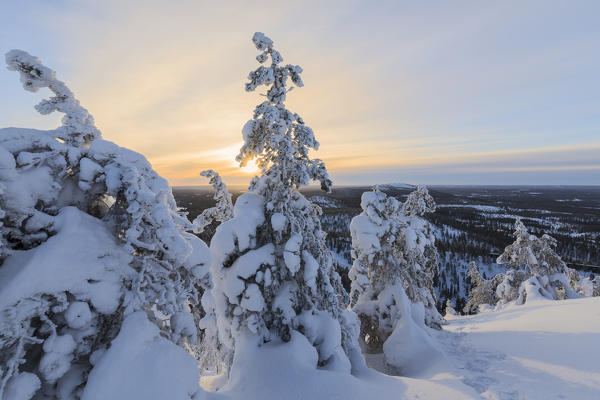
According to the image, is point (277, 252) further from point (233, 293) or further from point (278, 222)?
point (233, 293)

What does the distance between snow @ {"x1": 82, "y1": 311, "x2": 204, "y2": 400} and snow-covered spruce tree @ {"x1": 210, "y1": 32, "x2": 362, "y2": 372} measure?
3068mm

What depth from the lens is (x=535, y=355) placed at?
7.87m

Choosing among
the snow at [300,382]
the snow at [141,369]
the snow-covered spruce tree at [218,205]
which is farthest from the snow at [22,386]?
the snow-covered spruce tree at [218,205]

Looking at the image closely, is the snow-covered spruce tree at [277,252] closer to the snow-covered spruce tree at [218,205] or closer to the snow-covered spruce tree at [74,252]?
the snow-covered spruce tree at [74,252]

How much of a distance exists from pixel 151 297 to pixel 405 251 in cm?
1141

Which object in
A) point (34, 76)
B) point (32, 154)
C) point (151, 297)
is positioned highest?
point (34, 76)

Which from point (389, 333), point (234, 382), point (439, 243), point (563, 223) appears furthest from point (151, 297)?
point (563, 223)

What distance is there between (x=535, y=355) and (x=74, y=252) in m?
11.5

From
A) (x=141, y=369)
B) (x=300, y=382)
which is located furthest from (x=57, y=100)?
(x=300, y=382)

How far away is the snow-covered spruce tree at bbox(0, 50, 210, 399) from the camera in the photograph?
122 inches

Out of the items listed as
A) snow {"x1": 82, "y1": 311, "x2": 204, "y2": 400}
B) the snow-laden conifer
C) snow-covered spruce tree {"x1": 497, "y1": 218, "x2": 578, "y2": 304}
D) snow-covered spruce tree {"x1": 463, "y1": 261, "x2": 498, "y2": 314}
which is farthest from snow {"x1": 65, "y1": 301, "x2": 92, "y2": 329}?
snow-covered spruce tree {"x1": 463, "y1": 261, "x2": 498, "y2": 314}

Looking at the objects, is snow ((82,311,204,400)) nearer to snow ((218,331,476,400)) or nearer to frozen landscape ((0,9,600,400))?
frozen landscape ((0,9,600,400))

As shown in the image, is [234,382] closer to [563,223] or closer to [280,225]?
[280,225]

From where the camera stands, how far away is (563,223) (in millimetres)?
130250
